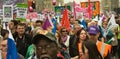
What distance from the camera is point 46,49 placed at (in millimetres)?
4309

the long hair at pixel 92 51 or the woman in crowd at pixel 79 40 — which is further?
the woman in crowd at pixel 79 40

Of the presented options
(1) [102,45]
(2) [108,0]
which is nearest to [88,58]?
Answer: (1) [102,45]

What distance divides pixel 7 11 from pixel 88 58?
8.34 metres

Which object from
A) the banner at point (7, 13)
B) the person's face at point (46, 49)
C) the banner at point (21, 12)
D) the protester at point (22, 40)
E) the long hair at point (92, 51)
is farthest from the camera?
the banner at point (21, 12)

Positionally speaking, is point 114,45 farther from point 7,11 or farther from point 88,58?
point 88,58

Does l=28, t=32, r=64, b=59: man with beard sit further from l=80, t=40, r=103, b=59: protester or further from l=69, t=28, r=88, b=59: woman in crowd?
l=69, t=28, r=88, b=59: woman in crowd

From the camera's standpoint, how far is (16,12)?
635 inches

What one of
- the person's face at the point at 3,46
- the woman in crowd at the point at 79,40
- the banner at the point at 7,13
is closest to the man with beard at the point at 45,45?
the person's face at the point at 3,46

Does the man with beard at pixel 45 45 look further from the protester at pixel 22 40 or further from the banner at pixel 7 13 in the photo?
the banner at pixel 7 13

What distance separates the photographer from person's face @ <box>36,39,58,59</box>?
4.24 m

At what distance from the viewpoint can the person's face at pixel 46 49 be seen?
4.24 metres

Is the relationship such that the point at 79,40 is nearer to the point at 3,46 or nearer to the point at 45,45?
the point at 3,46

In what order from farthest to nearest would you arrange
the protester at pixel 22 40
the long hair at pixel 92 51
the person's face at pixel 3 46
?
the protester at pixel 22 40, the person's face at pixel 3 46, the long hair at pixel 92 51

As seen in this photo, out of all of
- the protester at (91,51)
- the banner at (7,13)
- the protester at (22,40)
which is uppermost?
the banner at (7,13)
